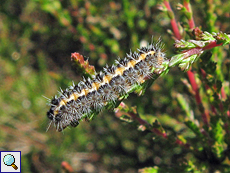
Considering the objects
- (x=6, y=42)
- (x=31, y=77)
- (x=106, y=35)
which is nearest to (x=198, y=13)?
(x=106, y=35)

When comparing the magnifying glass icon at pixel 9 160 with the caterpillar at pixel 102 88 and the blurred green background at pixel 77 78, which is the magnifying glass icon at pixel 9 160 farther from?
the caterpillar at pixel 102 88

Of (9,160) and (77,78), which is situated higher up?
(77,78)

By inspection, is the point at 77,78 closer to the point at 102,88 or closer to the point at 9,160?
the point at 9,160

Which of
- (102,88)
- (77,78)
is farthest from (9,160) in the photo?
(102,88)

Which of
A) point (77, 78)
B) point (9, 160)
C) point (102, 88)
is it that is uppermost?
point (77, 78)

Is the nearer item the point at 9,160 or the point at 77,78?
the point at 9,160

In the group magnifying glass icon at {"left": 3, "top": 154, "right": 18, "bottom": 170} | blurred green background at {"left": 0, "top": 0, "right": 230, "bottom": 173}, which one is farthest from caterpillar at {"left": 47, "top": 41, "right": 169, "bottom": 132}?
magnifying glass icon at {"left": 3, "top": 154, "right": 18, "bottom": 170}

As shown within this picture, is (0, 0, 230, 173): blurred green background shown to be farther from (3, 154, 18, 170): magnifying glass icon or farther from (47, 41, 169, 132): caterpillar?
(47, 41, 169, 132): caterpillar
